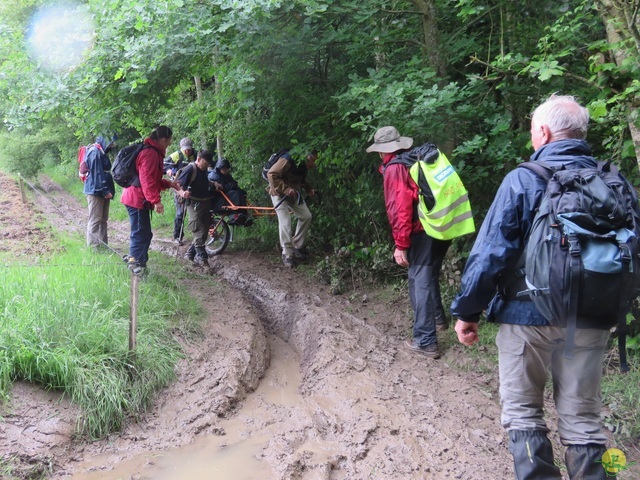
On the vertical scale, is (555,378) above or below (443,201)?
below

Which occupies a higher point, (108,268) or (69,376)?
(108,268)

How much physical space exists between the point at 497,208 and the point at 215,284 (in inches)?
209

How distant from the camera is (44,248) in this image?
25.1 ft

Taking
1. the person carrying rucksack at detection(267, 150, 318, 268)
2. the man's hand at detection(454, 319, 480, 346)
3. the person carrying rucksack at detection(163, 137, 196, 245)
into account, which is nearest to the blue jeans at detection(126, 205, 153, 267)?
the person carrying rucksack at detection(267, 150, 318, 268)

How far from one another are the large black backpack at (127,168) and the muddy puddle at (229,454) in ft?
10.9

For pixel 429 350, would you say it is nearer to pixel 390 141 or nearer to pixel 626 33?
pixel 390 141

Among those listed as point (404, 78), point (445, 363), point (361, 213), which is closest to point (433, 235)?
point (445, 363)

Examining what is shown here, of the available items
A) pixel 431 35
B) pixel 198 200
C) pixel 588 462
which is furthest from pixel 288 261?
pixel 588 462

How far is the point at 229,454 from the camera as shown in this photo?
12.2 feet

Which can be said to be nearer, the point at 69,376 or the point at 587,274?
the point at 587,274

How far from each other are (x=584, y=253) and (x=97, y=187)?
294 inches

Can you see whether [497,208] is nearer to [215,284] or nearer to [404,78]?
[404,78]

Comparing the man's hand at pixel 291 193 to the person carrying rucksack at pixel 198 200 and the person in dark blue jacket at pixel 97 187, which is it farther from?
the person in dark blue jacket at pixel 97 187

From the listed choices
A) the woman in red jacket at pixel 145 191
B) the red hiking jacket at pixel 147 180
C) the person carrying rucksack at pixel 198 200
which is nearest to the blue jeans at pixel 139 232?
the woman in red jacket at pixel 145 191
